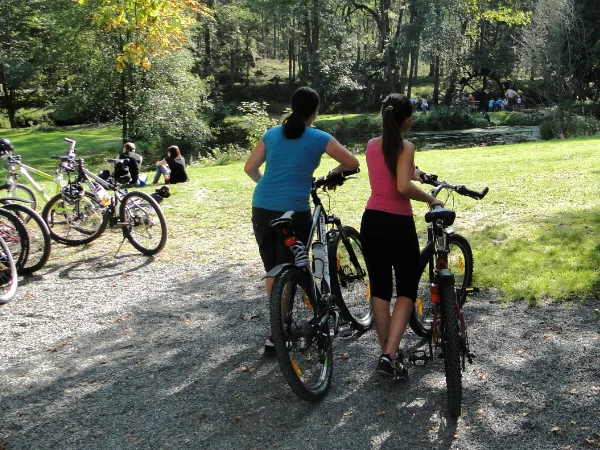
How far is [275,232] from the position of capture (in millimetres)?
4031

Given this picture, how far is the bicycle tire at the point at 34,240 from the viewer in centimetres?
665

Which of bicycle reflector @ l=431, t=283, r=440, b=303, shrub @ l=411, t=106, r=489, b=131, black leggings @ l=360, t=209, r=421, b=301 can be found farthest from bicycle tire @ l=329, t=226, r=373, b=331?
shrub @ l=411, t=106, r=489, b=131

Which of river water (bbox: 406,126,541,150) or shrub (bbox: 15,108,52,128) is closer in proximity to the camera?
river water (bbox: 406,126,541,150)

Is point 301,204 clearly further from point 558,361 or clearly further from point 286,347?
point 558,361

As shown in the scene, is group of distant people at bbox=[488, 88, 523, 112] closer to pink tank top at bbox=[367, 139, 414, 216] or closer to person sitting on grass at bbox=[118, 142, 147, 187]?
person sitting on grass at bbox=[118, 142, 147, 187]

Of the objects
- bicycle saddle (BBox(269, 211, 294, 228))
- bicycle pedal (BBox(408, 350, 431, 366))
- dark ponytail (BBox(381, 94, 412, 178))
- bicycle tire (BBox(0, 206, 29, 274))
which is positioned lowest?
bicycle pedal (BBox(408, 350, 431, 366))

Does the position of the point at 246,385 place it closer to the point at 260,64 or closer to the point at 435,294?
the point at 435,294

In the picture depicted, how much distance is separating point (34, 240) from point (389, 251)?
4.78 meters

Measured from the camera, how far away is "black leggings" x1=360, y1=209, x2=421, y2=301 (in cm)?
359

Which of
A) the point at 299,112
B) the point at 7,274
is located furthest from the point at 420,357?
the point at 7,274

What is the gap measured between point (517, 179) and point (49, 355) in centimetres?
952

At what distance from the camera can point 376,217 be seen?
3.62 metres

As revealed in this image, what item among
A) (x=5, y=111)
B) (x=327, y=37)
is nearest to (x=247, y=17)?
(x=327, y=37)

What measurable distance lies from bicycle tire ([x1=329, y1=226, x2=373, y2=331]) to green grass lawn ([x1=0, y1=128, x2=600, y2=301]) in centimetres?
134
